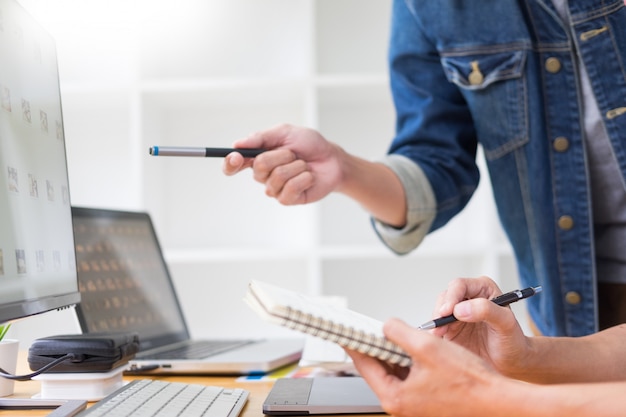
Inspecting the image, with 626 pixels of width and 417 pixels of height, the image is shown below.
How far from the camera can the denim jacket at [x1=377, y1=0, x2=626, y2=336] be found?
46.5 inches

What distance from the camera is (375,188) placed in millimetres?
1241

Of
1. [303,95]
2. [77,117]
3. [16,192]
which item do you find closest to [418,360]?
[16,192]

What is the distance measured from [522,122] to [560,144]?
8cm

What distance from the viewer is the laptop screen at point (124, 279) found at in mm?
1121

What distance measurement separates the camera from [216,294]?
247 cm

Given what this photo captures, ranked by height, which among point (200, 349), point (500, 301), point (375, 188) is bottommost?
point (200, 349)

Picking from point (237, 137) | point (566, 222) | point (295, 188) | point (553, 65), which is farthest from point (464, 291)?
point (237, 137)

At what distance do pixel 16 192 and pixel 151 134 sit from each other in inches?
63.3

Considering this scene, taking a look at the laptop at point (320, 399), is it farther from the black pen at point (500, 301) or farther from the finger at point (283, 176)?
the finger at point (283, 176)

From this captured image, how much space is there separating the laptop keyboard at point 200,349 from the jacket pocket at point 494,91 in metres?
0.59

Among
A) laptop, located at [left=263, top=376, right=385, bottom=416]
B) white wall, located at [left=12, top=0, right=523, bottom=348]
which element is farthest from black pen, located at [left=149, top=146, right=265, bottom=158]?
white wall, located at [left=12, top=0, right=523, bottom=348]

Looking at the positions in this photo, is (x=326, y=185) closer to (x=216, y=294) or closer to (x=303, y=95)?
(x=303, y=95)

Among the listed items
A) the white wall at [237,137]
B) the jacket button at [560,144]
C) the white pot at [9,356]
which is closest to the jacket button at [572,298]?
the jacket button at [560,144]

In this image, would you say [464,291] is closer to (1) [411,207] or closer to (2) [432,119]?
(1) [411,207]
